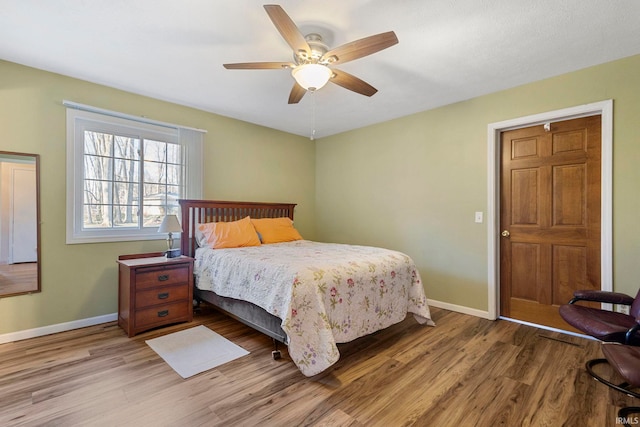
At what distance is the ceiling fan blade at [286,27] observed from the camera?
Answer: 5.16ft

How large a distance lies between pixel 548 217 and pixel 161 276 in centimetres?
395

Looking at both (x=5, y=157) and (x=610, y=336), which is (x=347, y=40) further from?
(x=5, y=157)

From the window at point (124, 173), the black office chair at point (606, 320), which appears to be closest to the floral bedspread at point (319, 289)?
the window at point (124, 173)

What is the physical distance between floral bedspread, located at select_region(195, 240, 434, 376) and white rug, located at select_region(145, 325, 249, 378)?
16.6 inches

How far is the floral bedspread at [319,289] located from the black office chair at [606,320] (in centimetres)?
113

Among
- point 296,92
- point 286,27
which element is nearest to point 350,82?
point 296,92

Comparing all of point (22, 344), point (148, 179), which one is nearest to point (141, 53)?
point (148, 179)

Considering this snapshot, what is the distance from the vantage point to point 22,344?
2.55 metres

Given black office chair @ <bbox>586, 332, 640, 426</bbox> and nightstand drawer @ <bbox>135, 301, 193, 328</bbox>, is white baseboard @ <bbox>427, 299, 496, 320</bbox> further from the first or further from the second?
nightstand drawer @ <bbox>135, 301, 193, 328</bbox>

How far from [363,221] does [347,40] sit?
2735 mm

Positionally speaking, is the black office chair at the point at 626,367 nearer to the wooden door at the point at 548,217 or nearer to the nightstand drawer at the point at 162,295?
the wooden door at the point at 548,217

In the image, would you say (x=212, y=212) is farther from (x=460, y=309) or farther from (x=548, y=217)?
(x=548, y=217)

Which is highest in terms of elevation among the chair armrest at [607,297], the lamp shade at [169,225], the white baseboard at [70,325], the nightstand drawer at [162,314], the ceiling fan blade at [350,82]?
the ceiling fan blade at [350,82]

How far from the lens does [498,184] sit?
3.27 meters
